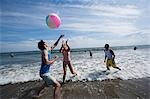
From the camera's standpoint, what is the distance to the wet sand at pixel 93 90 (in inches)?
300

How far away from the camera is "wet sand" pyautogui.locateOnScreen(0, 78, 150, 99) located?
7613 millimetres

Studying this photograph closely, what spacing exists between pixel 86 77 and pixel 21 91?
3754 millimetres

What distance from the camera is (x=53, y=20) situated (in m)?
7.14

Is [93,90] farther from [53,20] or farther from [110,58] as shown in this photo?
[110,58]

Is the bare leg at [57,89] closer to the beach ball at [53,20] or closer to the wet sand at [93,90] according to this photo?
the wet sand at [93,90]

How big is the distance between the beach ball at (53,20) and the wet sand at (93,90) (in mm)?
2694

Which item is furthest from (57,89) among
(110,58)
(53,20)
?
(110,58)

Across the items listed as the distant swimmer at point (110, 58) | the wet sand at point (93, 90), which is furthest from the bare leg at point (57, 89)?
the distant swimmer at point (110, 58)

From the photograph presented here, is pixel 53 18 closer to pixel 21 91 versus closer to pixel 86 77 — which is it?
pixel 21 91

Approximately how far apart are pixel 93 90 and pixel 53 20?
3.37m

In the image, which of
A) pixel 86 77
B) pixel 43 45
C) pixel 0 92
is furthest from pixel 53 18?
pixel 86 77

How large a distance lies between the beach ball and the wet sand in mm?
2694

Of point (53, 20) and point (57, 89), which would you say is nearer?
point (57, 89)

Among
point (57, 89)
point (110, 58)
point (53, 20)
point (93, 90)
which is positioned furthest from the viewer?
point (110, 58)
